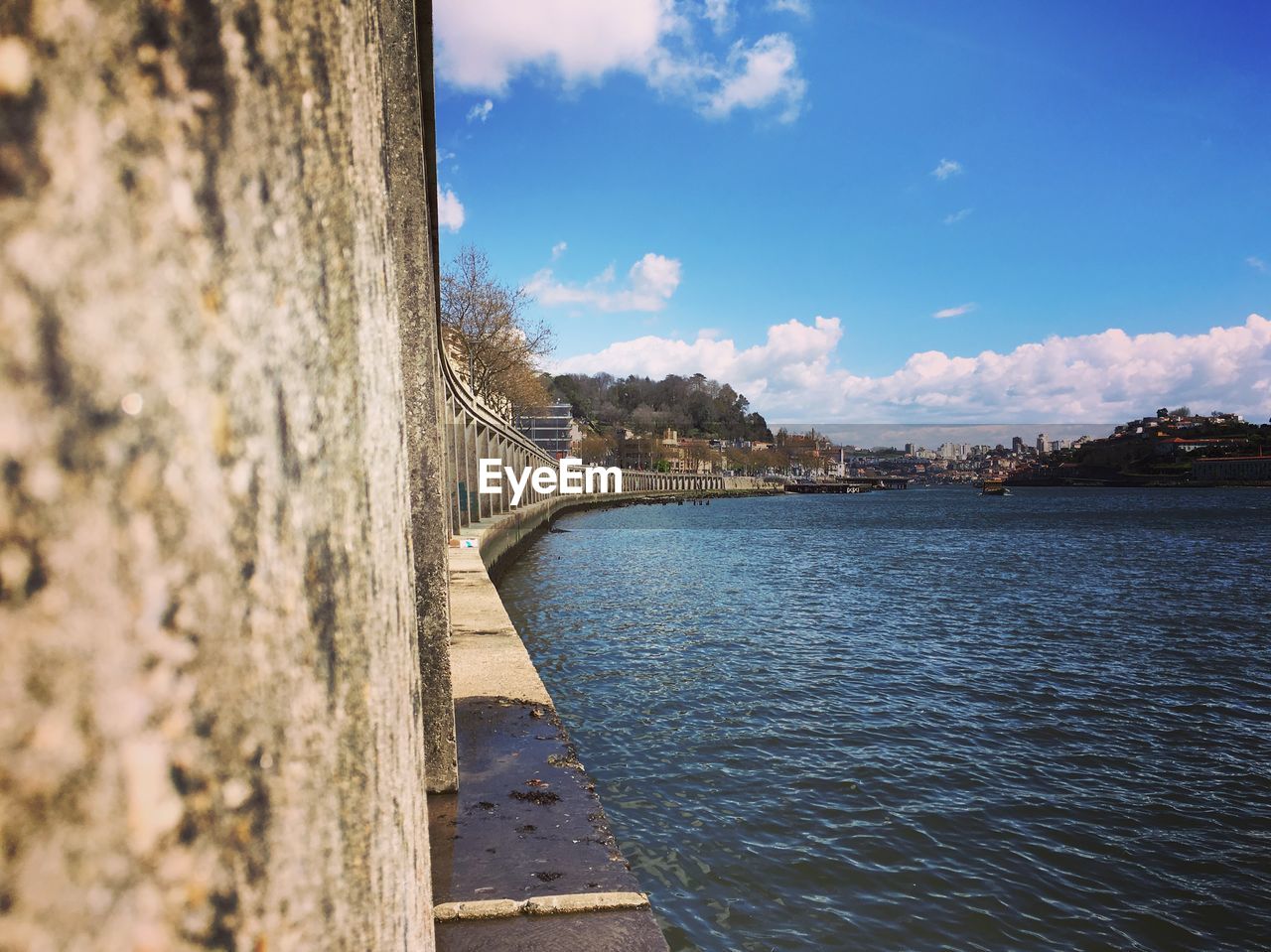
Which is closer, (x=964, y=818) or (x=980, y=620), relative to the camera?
(x=964, y=818)

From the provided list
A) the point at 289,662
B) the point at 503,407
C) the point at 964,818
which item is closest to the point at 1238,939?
the point at 964,818

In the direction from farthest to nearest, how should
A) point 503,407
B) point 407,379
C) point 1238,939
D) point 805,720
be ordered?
point 503,407
point 805,720
point 1238,939
point 407,379

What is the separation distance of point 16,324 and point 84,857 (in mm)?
259

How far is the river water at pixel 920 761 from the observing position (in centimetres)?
609

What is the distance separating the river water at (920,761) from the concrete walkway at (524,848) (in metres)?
1.82

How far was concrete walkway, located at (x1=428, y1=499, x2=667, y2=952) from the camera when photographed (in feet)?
9.75

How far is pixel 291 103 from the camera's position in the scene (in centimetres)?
Answer: 58

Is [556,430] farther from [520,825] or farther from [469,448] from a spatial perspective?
[520,825]

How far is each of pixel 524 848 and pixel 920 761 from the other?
6.67 metres

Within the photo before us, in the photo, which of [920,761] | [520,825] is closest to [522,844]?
[520,825]

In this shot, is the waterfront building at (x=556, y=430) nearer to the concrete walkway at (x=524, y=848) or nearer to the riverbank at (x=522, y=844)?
the riverbank at (x=522, y=844)

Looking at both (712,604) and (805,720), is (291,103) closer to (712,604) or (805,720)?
(805,720)

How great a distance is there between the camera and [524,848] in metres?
3.57

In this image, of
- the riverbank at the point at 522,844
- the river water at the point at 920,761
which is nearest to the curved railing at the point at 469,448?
the river water at the point at 920,761
